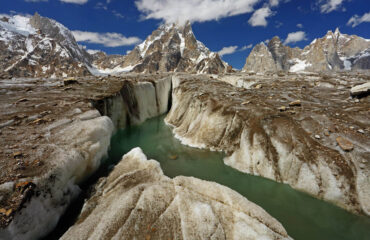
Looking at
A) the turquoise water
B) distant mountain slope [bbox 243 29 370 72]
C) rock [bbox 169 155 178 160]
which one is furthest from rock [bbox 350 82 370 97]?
distant mountain slope [bbox 243 29 370 72]

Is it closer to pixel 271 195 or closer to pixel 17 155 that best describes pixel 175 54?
pixel 271 195

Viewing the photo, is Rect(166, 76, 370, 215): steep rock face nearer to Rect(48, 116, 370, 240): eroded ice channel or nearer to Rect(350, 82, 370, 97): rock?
Rect(48, 116, 370, 240): eroded ice channel

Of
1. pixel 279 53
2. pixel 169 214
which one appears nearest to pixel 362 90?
pixel 169 214

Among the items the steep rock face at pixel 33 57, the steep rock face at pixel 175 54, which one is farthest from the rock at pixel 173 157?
the steep rock face at pixel 33 57

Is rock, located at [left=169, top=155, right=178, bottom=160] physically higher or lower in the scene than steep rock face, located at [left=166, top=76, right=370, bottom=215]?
lower

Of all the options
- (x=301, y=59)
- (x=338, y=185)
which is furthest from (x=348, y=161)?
(x=301, y=59)

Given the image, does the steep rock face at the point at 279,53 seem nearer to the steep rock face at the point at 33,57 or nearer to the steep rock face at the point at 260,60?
the steep rock face at the point at 260,60

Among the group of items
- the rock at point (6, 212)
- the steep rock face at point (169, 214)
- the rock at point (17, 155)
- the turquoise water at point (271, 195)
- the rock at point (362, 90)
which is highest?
the rock at point (362, 90)
